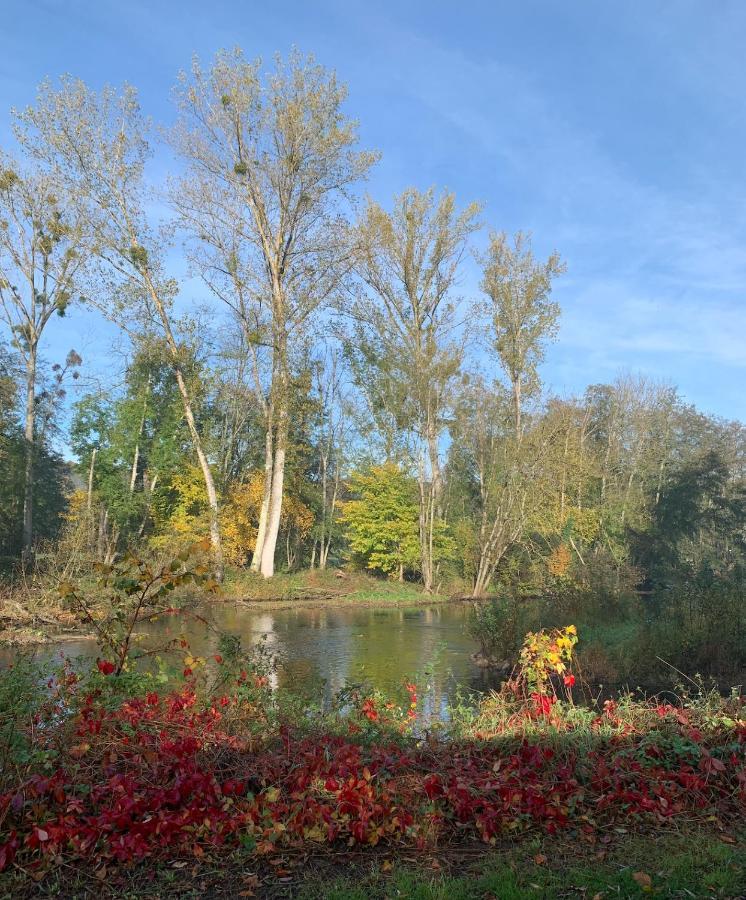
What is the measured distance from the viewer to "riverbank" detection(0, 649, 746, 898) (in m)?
3.52

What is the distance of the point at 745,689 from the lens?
970cm

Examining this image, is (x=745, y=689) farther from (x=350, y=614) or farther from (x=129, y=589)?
(x=350, y=614)

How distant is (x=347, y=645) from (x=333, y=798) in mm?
11309

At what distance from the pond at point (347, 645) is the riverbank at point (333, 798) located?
1.87 meters

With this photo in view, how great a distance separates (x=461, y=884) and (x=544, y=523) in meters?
27.4

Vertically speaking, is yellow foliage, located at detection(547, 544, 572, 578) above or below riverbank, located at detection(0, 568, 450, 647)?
above

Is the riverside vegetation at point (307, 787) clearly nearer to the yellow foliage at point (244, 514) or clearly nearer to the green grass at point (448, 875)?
the green grass at point (448, 875)

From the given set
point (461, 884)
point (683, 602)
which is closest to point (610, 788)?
point (461, 884)

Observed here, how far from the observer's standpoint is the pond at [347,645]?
10.4 m

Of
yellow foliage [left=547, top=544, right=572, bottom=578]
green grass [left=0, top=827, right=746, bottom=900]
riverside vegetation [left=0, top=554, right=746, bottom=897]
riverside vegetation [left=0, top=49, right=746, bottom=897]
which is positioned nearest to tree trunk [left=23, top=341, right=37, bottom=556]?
riverside vegetation [left=0, top=49, right=746, bottom=897]

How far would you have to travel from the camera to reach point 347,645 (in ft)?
49.8

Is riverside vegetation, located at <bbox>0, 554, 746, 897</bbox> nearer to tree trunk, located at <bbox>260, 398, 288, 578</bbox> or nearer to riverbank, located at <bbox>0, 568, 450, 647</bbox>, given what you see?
riverbank, located at <bbox>0, 568, 450, 647</bbox>

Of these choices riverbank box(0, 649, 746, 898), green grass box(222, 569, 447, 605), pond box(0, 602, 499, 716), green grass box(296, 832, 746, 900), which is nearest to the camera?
green grass box(296, 832, 746, 900)

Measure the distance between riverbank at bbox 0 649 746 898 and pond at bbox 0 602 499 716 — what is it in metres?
1.87
